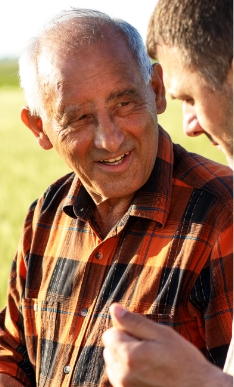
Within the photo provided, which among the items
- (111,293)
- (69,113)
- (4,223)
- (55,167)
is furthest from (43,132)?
(55,167)

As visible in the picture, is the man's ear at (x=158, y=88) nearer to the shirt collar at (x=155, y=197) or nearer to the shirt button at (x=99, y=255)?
the shirt collar at (x=155, y=197)

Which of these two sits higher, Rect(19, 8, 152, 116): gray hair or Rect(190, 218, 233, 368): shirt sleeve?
Rect(19, 8, 152, 116): gray hair

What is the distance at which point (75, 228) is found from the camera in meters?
3.04

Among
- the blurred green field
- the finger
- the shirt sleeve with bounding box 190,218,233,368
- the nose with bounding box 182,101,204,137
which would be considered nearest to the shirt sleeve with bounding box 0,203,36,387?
the shirt sleeve with bounding box 190,218,233,368

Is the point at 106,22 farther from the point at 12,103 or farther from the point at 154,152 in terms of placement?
the point at 12,103

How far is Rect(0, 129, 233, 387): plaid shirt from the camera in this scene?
2.55 metres

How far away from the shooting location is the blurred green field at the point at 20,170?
7016mm

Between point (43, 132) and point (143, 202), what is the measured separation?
0.63 m

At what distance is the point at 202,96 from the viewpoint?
185cm

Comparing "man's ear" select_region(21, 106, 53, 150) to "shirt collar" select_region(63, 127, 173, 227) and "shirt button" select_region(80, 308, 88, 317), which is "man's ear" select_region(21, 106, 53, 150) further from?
"shirt button" select_region(80, 308, 88, 317)

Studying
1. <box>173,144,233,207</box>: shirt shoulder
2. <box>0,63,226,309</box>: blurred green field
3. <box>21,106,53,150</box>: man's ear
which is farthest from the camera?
<box>0,63,226,309</box>: blurred green field

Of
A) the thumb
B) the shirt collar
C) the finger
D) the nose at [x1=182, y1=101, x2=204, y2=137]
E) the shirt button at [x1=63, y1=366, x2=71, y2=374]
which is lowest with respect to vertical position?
the shirt button at [x1=63, y1=366, x2=71, y2=374]

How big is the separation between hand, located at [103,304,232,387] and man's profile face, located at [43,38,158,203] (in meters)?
1.15

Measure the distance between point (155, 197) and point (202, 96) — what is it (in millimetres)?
989
